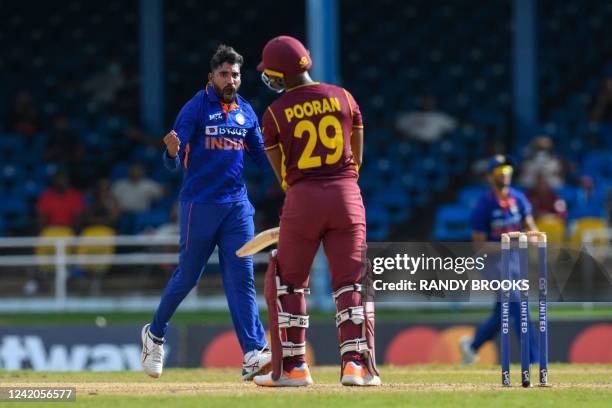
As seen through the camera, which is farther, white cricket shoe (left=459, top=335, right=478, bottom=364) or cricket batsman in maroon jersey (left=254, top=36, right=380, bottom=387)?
white cricket shoe (left=459, top=335, right=478, bottom=364)

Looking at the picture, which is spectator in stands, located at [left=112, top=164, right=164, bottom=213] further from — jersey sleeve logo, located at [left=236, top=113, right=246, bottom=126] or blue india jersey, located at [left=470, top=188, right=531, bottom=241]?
jersey sleeve logo, located at [left=236, top=113, right=246, bottom=126]

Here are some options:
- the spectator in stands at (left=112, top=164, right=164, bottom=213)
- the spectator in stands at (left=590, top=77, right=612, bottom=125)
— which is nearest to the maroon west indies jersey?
the spectator in stands at (left=112, top=164, right=164, bottom=213)

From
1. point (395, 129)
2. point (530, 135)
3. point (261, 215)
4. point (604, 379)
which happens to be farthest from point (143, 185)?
point (604, 379)

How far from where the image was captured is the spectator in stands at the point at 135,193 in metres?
19.8

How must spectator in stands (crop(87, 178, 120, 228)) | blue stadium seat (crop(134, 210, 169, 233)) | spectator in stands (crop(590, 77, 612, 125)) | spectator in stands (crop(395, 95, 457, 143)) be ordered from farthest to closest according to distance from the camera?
spectator in stands (crop(395, 95, 457, 143)), spectator in stands (crop(590, 77, 612, 125)), blue stadium seat (crop(134, 210, 169, 233)), spectator in stands (crop(87, 178, 120, 228))

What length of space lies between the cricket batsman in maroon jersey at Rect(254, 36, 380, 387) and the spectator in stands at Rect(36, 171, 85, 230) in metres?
11.4

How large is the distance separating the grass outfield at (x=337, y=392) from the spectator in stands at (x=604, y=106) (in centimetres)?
1093

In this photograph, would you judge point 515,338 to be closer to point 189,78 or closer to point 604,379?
point 604,379

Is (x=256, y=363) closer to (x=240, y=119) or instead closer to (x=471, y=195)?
(x=240, y=119)

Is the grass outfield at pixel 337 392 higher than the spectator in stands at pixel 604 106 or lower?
lower

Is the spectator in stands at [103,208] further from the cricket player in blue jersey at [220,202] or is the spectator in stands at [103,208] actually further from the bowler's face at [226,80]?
the bowler's face at [226,80]

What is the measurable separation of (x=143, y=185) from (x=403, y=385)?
38.9 feet

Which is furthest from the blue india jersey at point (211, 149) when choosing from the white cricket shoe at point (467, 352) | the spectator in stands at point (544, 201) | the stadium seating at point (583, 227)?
the spectator in stands at point (544, 201)

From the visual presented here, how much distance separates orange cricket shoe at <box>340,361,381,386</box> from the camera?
803cm
